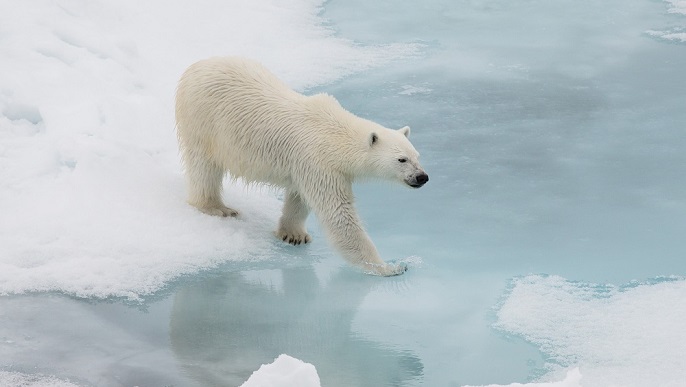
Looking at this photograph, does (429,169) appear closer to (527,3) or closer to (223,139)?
(223,139)

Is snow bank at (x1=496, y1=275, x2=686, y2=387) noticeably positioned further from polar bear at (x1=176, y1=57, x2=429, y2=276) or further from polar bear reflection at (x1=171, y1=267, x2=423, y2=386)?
polar bear at (x1=176, y1=57, x2=429, y2=276)

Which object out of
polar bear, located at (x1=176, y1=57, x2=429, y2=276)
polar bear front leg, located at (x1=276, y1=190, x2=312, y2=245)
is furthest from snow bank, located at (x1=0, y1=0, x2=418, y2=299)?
polar bear, located at (x1=176, y1=57, x2=429, y2=276)

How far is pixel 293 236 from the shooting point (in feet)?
21.3

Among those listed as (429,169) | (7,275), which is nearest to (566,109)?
(429,169)

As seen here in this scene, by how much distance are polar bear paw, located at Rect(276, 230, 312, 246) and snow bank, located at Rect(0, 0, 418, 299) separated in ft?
0.34

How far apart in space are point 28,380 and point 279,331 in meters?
1.31

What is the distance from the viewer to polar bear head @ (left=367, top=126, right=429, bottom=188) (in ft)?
19.9

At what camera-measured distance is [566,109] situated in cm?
866

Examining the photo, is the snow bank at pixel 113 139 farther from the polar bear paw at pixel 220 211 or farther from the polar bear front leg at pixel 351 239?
the polar bear front leg at pixel 351 239

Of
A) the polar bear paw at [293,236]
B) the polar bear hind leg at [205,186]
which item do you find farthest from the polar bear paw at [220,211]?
the polar bear paw at [293,236]

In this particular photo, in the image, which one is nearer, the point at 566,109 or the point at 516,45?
the point at 566,109

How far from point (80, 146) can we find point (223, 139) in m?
1.01

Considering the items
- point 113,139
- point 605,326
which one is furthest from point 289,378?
point 113,139

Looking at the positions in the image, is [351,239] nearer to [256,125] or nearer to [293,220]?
[293,220]
